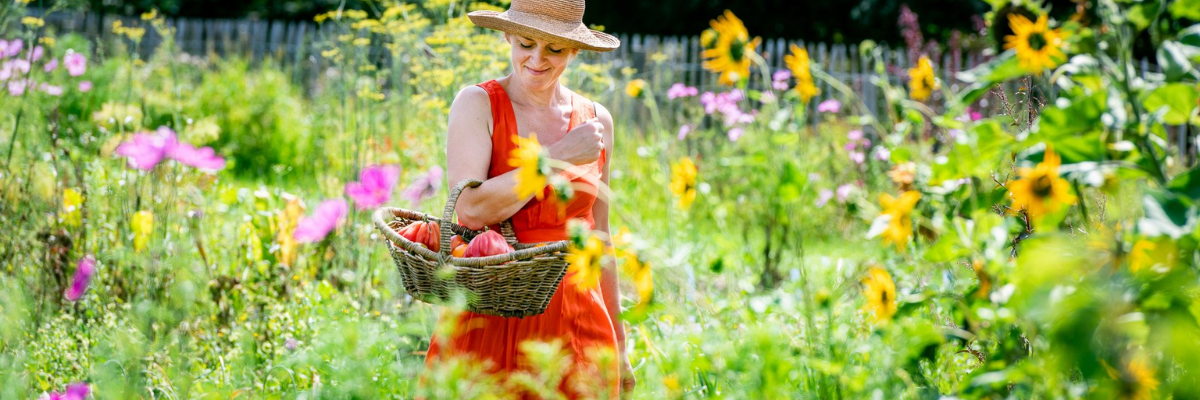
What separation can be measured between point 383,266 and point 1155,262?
2701mm

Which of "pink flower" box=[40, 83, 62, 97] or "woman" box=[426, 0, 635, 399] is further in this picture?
"pink flower" box=[40, 83, 62, 97]

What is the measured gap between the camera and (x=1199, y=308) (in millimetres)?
1238

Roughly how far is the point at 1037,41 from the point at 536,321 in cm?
114

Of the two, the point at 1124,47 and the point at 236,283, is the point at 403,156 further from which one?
the point at 1124,47

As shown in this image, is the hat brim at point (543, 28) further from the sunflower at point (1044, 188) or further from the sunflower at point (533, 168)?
the sunflower at point (1044, 188)

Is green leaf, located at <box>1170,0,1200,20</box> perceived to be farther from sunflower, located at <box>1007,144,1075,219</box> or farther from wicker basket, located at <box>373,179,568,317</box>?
wicker basket, located at <box>373,179,568,317</box>

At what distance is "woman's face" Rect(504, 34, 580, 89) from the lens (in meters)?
1.99

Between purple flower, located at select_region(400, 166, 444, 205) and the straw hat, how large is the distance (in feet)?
4.10

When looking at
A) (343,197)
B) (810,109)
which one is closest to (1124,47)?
(343,197)

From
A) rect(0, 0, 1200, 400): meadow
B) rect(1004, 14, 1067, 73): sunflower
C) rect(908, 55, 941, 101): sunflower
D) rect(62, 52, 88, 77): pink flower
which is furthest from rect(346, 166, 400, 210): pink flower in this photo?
rect(62, 52, 88, 77): pink flower

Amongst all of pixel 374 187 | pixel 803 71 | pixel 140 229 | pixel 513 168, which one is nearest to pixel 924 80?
pixel 803 71

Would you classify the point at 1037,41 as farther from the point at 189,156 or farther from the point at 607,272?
the point at 189,156

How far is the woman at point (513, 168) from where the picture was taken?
75.6 inches

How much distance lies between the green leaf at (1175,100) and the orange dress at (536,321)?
1.06 m
